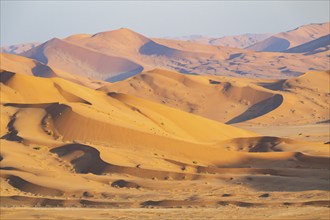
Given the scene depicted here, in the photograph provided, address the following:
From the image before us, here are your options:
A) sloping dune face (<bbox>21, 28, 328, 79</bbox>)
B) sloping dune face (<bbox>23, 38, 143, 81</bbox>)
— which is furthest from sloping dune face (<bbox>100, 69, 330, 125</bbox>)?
sloping dune face (<bbox>23, 38, 143, 81</bbox>)

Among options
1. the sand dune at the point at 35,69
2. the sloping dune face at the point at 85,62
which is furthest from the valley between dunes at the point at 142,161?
the sloping dune face at the point at 85,62

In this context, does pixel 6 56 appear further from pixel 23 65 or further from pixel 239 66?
pixel 239 66

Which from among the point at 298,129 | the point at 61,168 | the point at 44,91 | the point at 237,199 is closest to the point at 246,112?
the point at 298,129

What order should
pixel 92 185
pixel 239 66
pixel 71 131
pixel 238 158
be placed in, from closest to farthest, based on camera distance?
1. pixel 92 185
2. pixel 238 158
3. pixel 71 131
4. pixel 239 66

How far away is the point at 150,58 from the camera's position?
146000 mm

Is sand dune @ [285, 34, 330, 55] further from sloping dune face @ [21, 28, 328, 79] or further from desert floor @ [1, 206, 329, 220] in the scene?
desert floor @ [1, 206, 329, 220]

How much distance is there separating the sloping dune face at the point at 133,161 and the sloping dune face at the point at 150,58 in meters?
86.5

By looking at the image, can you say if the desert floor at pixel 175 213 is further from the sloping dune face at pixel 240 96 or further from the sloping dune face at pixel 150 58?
the sloping dune face at pixel 150 58

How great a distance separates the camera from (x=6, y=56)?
10406cm

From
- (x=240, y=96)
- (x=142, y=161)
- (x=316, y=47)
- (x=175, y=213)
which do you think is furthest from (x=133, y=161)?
(x=316, y=47)

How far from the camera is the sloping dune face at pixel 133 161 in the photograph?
1875cm

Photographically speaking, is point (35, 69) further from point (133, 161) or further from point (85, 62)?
point (133, 161)

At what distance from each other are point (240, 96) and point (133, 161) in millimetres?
46006

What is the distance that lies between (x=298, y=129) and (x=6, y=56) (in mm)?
63760
